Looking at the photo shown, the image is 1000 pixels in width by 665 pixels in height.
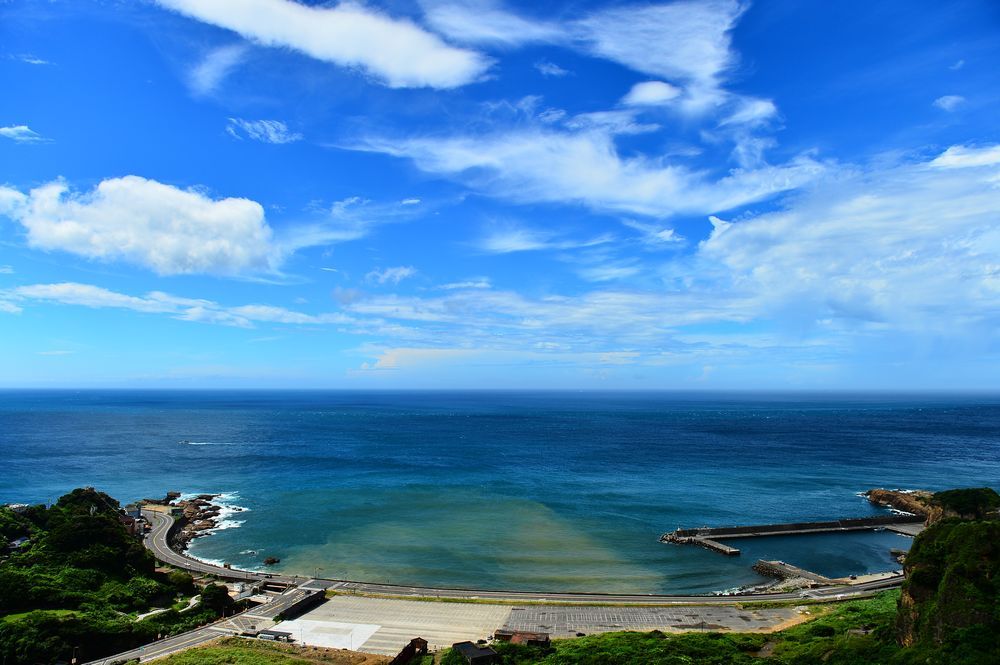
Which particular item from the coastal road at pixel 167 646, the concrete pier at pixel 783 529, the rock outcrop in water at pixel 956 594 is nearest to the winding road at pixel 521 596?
the coastal road at pixel 167 646

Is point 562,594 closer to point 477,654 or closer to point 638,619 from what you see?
point 638,619

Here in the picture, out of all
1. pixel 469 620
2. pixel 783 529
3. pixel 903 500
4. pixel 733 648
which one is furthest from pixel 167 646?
pixel 903 500

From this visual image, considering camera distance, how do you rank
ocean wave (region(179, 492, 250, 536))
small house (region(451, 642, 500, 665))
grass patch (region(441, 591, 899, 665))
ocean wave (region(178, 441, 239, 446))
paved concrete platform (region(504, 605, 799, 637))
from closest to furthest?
1. grass patch (region(441, 591, 899, 665))
2. small house (region(451, 642, 500, 665))
3. paved concrete platform (region(504, 605, 799, 637))
4. ocean wave (region(179, 492, 250, 536))
5. ocean wave (region(178, 441, 239, 446))

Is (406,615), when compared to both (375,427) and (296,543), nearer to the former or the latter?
(296,543)

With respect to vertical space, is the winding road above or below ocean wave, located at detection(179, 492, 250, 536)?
above

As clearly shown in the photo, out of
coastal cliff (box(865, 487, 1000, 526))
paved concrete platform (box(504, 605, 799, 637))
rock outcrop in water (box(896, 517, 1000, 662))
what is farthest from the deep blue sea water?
rock outcrop in water (box(896, 517, 1000, 662))

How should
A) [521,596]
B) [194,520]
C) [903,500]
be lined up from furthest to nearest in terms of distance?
[903,500] < [194,520] < [521,596]

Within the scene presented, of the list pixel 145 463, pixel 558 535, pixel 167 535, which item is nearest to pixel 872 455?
pixel 558 535

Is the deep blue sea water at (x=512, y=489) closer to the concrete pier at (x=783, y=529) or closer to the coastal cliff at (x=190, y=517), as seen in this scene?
the concrete pier at (x=783, y=529)

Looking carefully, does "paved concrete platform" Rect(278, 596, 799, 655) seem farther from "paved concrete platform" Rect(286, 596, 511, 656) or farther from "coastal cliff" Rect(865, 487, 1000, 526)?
"coastal cliff" Rect(865, 487, 1000, 526)

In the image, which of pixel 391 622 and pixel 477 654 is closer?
pixel 477 654
